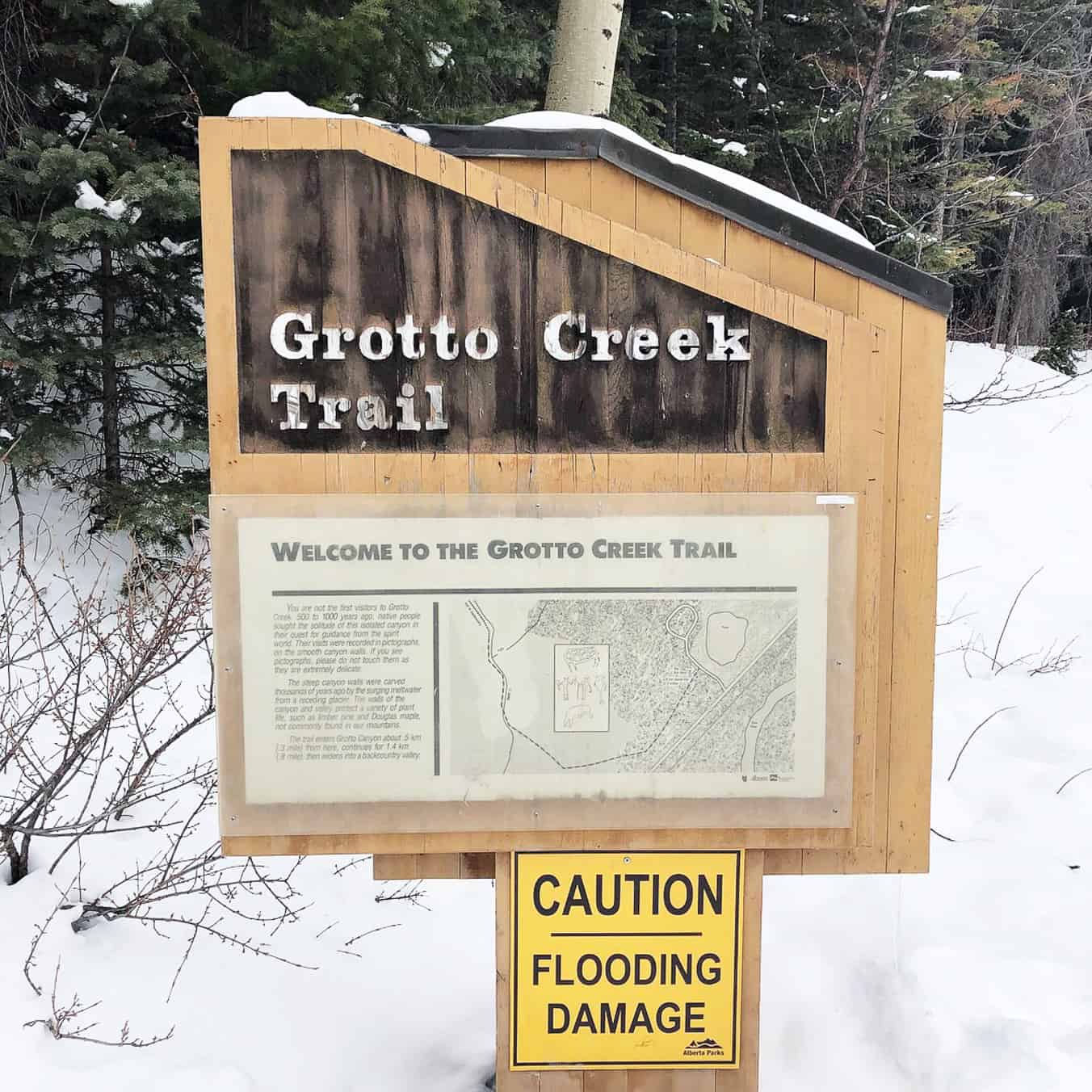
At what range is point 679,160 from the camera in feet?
7.50

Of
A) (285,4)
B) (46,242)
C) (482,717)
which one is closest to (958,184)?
(285,4)

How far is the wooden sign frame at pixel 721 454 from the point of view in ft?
7.30

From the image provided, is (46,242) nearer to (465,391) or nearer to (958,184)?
(465,391)

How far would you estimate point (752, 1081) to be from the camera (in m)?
2.56

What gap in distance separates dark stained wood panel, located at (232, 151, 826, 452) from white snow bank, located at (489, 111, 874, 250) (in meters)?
0.26

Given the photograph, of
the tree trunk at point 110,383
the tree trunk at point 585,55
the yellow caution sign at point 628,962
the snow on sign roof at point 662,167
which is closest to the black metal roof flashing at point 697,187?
the snow on sign roof at point 662,167

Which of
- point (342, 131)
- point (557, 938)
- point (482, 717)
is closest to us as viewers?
point (342, 131)

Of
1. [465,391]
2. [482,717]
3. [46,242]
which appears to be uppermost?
[46,242]

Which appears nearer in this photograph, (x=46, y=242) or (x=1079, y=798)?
(x=1079, y=798)

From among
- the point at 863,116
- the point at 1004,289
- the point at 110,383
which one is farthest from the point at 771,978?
the point at 1004,289

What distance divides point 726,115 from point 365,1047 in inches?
504

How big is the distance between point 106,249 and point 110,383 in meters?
0.90

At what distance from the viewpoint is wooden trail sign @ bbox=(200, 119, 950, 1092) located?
2242 mm

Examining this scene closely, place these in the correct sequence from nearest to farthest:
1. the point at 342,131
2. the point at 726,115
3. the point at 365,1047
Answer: the point at 342,131, the point at 365,1047, the point at 726,115
